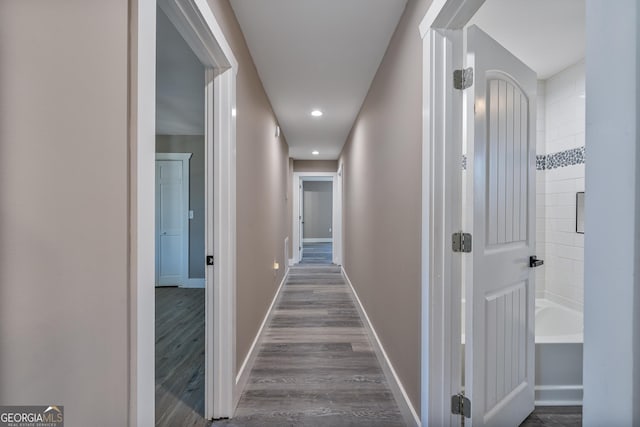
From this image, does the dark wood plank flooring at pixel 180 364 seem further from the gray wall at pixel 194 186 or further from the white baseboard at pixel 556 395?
the white baseboard at pixel 556 395

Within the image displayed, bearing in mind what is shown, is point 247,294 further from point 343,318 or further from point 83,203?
point 83,203

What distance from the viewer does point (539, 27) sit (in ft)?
6.15

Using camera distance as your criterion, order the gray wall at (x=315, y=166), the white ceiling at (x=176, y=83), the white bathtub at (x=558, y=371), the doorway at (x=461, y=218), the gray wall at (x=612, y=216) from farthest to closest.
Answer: the gray wall at (x=315, y=166)
the white ceiling at (x=176, y=83)
the white bathtub at (x=558, y=371)
the doorway at (x=461, y=218)
the gray wall at (x=612, y=216)

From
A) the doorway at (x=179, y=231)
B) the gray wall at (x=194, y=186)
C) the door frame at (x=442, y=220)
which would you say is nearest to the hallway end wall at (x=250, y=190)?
the doorway at (x=179, y=231)

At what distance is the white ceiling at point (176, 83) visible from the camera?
2174 mm

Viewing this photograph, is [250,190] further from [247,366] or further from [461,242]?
[461,242]

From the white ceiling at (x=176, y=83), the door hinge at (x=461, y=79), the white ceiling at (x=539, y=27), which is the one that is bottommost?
the door hinge at (x=461, y=79)

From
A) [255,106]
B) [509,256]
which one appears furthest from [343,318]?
[255,106]

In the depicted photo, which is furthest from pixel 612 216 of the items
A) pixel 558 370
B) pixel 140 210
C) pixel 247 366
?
pixel 247 366

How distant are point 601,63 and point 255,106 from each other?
2.32 m

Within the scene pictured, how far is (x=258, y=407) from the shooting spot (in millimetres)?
1727

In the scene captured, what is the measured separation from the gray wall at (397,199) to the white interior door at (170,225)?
3329 mm

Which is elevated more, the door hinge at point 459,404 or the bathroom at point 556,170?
the bathroom at point 556,170

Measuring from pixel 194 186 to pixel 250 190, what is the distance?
2954 mm
